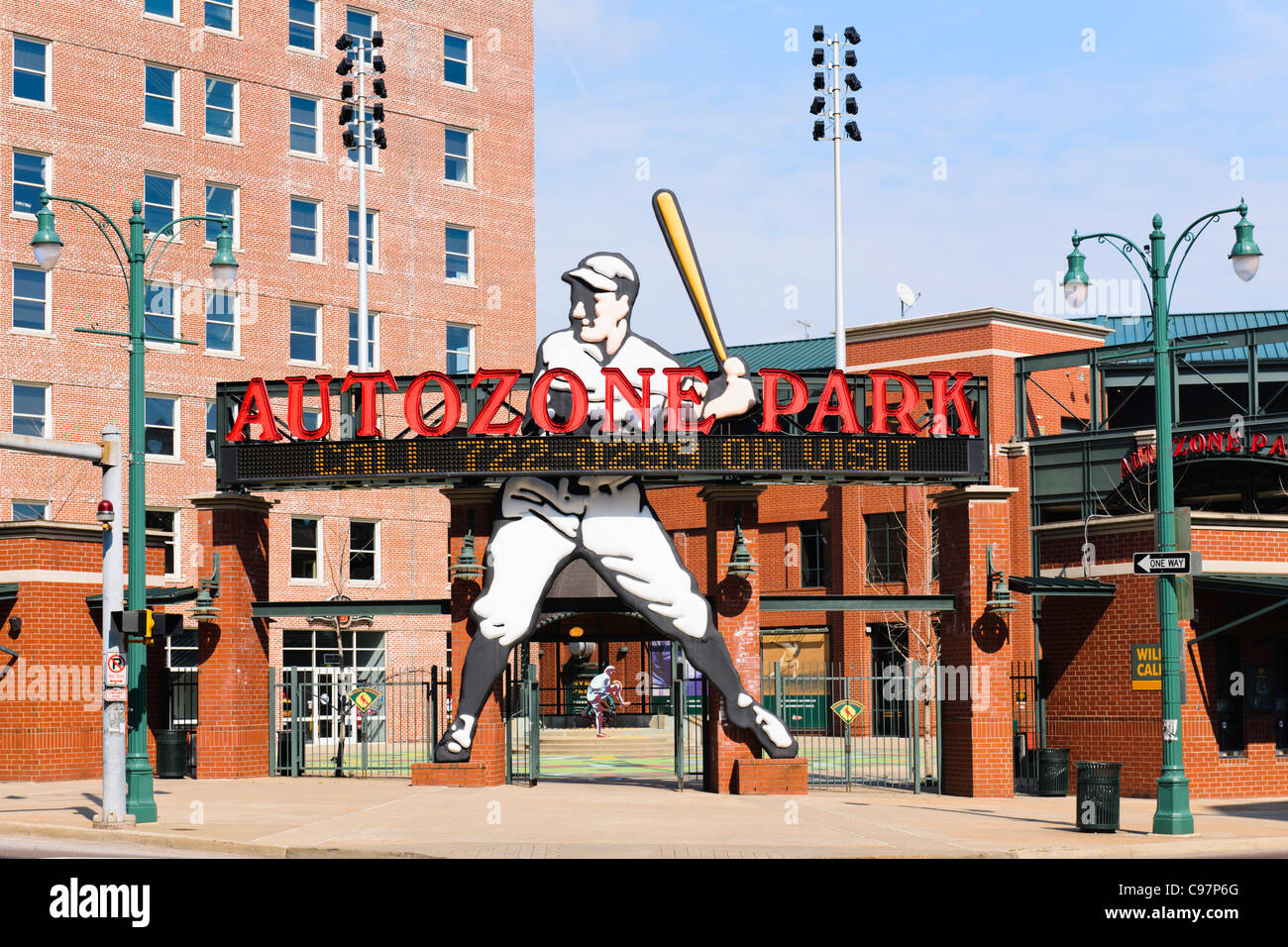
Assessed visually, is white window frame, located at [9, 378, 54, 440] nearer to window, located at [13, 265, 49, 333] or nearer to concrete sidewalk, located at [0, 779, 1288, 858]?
window, located at [13, 265, 49, 333]

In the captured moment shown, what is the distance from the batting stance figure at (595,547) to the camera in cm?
3017

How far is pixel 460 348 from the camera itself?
59.5 meters

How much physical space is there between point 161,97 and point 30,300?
8176 mm

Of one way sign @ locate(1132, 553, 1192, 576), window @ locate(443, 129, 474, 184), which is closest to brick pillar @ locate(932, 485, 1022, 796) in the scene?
one way sign @ locate(1132, 553, 1192, 576)

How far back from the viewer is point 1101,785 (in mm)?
23281

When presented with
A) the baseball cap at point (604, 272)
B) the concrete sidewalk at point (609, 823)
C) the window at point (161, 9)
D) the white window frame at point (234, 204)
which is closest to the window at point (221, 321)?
the white window frame at point (234, 204)

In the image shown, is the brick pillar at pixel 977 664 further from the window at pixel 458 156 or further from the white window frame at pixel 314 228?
the window at pixel 458 156

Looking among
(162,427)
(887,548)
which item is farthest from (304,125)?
(887,548)

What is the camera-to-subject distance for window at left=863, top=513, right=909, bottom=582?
5512 cm

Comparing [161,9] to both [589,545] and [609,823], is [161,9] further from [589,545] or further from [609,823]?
[609,823]

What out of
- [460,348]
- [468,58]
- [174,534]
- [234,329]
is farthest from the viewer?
[468,58]

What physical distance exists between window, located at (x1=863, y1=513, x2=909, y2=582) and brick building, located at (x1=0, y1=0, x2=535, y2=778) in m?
14.6

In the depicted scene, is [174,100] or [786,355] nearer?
[174,100]

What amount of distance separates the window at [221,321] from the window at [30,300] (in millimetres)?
5297
